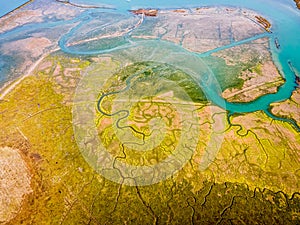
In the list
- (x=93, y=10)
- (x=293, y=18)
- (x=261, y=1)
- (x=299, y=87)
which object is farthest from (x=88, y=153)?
(x=261, y=1)

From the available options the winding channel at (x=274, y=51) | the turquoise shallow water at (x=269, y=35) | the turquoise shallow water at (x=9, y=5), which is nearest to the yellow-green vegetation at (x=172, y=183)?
the winding channel at (x=274, y=51)

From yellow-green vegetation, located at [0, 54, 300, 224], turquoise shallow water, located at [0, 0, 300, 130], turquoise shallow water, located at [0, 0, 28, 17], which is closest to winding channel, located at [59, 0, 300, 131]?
turquoise shallow water, located at [0, 0, 300, 130]

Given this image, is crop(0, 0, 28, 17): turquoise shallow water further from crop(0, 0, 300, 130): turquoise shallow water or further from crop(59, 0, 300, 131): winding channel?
crop(59, 0, 300, 131): winding channel

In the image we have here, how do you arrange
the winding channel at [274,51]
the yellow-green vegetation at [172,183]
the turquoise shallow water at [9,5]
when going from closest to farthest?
the yellow-green vegetation at [172,183] → the winding channel at [274,51] → the turquoise shallow water at [9,5]

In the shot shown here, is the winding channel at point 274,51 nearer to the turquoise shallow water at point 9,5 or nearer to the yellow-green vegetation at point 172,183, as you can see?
the yellow-green vegetation at point 172,183

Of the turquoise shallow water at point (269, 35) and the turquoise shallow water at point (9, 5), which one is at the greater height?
the turquoise shallow water at point (9, 5)

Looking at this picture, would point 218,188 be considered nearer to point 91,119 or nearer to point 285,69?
point 91,119

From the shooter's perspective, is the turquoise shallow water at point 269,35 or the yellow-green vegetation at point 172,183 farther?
the turquoise shallow water at point 269,35
